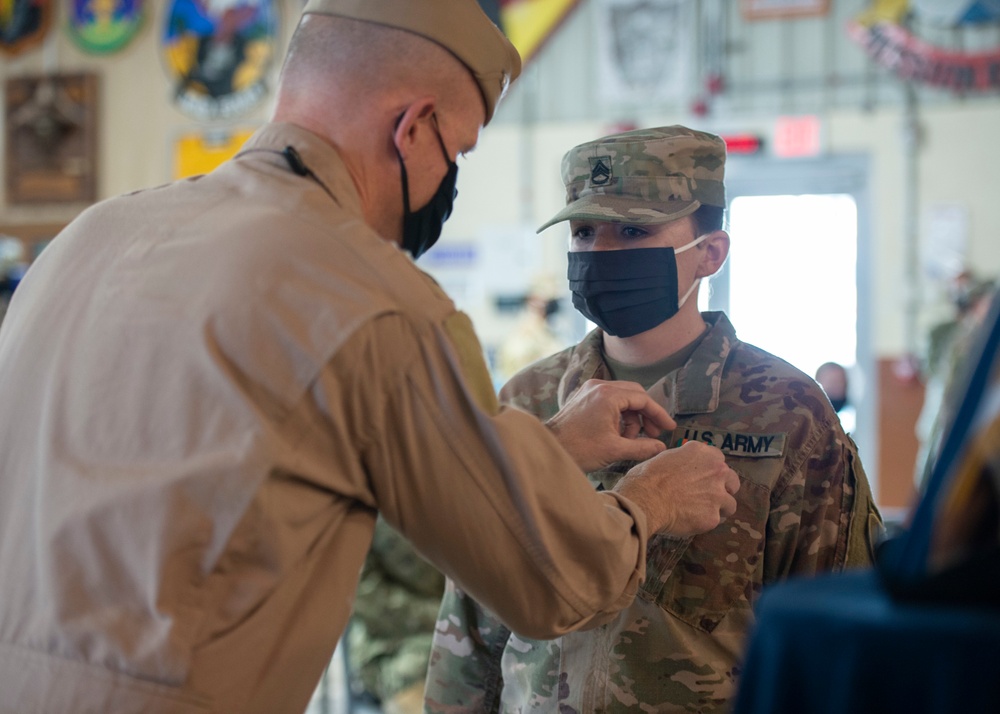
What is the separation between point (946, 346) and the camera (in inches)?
245

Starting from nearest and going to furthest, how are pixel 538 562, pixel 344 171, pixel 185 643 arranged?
pixel 185 643, pixel 538 562, pixel 344 171

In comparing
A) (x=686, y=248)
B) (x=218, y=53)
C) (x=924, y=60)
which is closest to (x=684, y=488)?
(x=686, y=248)

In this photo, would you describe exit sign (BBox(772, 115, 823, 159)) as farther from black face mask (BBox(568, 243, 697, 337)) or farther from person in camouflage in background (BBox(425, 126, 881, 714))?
black face mask (BBox(568, 243, 697, 337))

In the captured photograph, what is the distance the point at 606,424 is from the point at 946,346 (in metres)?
5.32

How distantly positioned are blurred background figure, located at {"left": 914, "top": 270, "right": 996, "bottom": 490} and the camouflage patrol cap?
4.09 meters

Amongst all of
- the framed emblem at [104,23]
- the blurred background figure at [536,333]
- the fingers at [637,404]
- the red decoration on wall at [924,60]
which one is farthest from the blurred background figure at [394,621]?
the framed emblem at [104,23]

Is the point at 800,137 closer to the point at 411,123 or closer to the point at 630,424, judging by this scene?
the point at 630,424

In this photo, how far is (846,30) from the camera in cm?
666

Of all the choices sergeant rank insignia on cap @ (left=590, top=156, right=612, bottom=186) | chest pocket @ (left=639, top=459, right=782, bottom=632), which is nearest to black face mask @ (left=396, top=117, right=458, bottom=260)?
sergeant rank insignia on cap @ (left=590, top=156, right=612, bottom=186)

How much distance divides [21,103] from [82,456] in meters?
8.08

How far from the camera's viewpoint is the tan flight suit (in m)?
1.15

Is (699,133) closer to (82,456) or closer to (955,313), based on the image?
(82,456)

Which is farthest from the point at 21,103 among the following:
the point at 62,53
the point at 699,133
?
the point at 699,133

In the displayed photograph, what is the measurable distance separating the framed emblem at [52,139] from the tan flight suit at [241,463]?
24.5 ft
